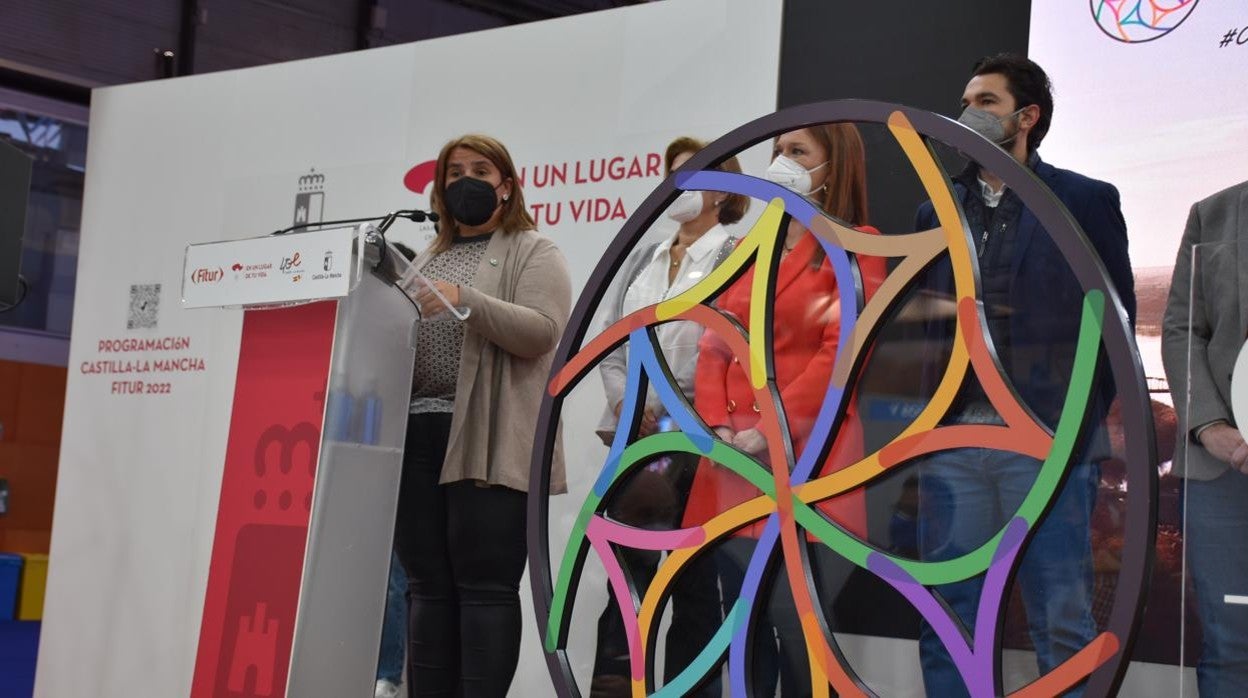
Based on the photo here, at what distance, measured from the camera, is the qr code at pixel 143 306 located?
5062 mm

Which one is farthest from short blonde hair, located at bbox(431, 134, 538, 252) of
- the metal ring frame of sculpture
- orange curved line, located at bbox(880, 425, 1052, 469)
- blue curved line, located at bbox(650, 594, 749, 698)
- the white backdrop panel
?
orange curved line, located at bbox(880, 425, 1052, 469)

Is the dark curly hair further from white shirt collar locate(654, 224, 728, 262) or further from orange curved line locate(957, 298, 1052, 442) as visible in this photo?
orange curved line locate(957, 298, 1052, 442)

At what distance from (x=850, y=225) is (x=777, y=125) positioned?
0.71 ft

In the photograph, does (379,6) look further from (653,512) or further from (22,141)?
(653,512)

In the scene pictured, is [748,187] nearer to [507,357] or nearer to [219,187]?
→ [507,357]

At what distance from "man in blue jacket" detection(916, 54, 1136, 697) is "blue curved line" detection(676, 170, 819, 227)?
21cm

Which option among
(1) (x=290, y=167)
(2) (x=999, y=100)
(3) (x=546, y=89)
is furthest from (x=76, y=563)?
(2) (x=999, y=100)

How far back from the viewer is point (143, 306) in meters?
5.10

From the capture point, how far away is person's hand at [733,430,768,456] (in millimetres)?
2121

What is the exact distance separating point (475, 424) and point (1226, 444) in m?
1.54

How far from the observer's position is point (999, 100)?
8.32 feet

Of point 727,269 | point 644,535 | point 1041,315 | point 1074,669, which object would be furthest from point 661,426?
point 1074,669

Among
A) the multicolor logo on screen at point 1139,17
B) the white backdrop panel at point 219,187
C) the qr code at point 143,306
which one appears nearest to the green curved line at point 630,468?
the white backdrop panel at point 219,187

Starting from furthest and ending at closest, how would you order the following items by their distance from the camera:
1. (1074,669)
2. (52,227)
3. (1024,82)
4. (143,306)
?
(52,227), (143,306), (1024,82), (1074,669)
